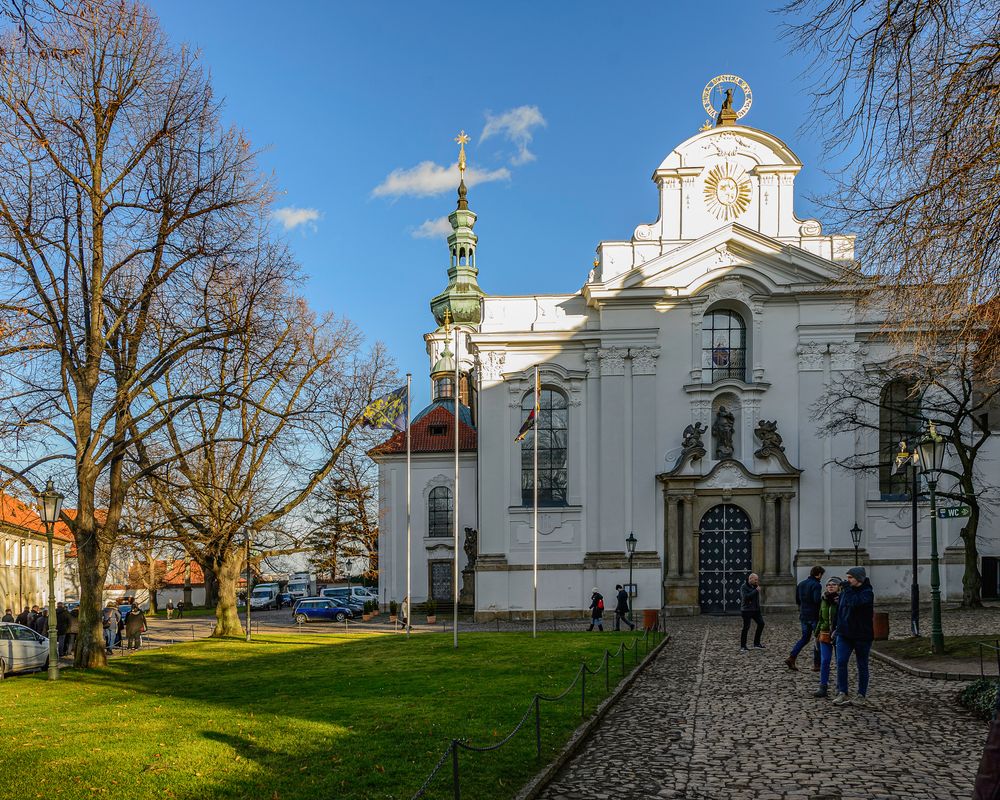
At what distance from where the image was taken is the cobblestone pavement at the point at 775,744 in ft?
30.6

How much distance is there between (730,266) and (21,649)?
27.7m

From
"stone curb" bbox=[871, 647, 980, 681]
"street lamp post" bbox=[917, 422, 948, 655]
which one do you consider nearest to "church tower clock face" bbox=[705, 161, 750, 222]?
"street lamp post" bbox=[917, 422, 948, 655]

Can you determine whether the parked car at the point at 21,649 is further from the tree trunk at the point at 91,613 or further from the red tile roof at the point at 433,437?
the red tile roof at the point at 433,437

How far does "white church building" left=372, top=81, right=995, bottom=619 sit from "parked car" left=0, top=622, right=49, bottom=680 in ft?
60.2

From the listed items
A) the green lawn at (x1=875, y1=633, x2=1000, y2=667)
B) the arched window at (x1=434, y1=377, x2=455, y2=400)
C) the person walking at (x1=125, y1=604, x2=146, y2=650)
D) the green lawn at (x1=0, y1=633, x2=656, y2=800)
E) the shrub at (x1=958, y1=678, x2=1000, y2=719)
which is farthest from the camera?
the arched window at (x1=434, y1=377, x2=455, y2=400)

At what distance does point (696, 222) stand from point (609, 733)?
105ft

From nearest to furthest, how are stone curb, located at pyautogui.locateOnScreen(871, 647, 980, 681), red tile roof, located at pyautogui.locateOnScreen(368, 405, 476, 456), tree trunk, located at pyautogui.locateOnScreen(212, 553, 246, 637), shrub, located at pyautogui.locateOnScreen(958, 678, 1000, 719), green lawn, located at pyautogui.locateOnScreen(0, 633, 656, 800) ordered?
green lawn, located at pyautogui.locateOnScreen(0, 633, 656, 800), shrub, located at pyautogui.locateOnScreen(958, 678, 1000, 719), stone curb, located at pyautogui.locateOnScreen(871, 647, 980, 681), tree trunk, located at pyautogui.locateOnScreen(212, 553, 246, 637), red tile roof, located at pyautogui.locateOnScreen(368, 405, 476, 456)

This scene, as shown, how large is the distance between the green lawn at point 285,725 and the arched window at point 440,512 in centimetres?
2450

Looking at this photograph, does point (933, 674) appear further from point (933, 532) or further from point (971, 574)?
point (971, 574)

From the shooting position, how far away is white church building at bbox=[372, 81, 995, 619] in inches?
1524

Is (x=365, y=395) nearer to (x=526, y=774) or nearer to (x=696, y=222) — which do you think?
(x=696, y=222)

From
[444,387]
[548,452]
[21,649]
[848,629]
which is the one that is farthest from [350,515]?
[848,629]

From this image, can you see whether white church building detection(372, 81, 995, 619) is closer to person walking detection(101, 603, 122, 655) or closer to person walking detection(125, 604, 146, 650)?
person walking detection(125, 604, 146, 650)

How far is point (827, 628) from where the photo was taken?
15.1 m
